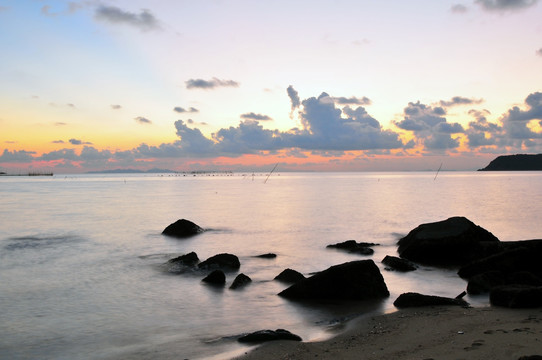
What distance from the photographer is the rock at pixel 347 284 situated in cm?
1659

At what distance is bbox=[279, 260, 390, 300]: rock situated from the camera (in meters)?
16.6

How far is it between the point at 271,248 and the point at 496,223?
2886 cm

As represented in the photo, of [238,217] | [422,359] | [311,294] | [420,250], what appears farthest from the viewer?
[238,217]

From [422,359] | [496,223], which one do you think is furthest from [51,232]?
[496,223]

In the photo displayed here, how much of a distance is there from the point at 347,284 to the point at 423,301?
9.99 feet

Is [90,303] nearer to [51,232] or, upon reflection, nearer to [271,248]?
[271,248]

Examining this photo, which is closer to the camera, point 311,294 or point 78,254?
point 311,294

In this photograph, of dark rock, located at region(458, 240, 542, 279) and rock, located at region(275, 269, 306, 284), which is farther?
rock, located at region(275, 269, 306, 284)

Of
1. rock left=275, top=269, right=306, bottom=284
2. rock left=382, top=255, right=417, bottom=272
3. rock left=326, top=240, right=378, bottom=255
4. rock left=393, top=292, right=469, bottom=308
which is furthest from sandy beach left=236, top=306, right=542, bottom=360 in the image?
rock left=326, top=240, right=378, bottom=255

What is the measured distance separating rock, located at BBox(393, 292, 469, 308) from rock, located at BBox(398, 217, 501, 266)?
9145mm

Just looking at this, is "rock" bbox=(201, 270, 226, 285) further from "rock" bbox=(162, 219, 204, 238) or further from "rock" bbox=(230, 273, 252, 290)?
"rock" bbox=(162, 219, 204, 238)

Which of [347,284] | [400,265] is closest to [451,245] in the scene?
[400,265]

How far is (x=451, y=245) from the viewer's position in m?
23.6

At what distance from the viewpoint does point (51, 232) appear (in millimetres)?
40688
